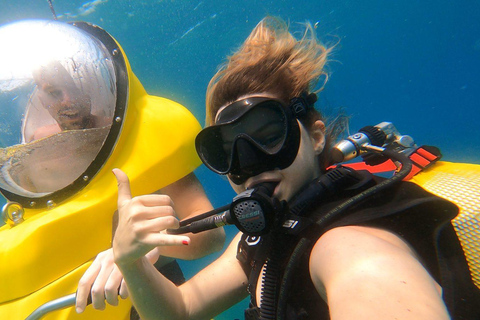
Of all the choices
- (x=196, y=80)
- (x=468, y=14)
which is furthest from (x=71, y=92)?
(x=468, y=14)

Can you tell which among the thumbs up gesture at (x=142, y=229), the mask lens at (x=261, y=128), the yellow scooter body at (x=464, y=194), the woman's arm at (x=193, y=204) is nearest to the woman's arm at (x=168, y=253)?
the woman's arm at (x=193, y=204)

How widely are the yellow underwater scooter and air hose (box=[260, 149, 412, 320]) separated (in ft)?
3.31

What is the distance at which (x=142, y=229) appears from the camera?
1225 millimetres

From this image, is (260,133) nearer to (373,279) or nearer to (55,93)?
(373,279)

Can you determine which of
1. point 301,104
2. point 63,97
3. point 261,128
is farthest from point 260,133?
point 63,97

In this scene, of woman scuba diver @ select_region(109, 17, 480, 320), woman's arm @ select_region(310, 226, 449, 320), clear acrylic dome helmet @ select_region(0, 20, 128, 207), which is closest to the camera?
woman's arm @ select_region(310, 226, 449, 320)

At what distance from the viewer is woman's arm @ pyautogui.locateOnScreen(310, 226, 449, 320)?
799 mm

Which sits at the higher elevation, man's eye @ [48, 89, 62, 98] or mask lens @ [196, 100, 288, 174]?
man's eye @ [48, 89, 62, 98]

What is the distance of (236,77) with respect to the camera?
1.93 m

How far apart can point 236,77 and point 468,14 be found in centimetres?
5481

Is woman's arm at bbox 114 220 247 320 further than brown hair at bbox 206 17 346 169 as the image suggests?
No

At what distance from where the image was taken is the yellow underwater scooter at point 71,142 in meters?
1.67

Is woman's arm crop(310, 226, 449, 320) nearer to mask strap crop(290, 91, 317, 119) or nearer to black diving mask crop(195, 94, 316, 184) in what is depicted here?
black diving mask crop(195, 94, 316, 184)

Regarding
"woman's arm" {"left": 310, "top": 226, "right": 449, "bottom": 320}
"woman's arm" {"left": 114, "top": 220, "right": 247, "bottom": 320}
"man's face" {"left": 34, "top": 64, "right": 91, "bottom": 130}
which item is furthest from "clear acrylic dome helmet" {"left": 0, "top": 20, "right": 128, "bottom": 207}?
"woman's arm" {"left": 310, "top": 226, "right": 449, "bottom": 320}
